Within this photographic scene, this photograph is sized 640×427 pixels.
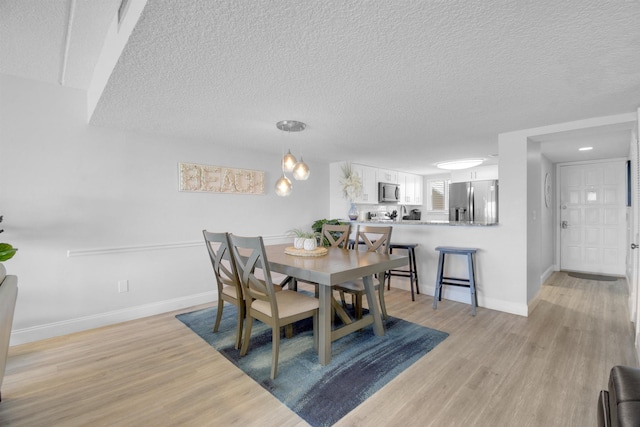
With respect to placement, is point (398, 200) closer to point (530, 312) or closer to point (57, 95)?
point (530, 312)

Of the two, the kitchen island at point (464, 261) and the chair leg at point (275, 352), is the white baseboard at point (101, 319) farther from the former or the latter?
the kitchen island at point (464, 261)

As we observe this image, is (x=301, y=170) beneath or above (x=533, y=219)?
above

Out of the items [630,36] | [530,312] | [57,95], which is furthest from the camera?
[530,312]

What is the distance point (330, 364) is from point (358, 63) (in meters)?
2.13

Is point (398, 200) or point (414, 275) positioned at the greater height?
point (398, 200)

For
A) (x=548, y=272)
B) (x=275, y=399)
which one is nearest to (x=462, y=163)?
(x=548, y=272)

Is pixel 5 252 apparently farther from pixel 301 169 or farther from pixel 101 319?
pixel 301 169

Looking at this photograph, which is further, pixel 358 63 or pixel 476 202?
pixel 476 202

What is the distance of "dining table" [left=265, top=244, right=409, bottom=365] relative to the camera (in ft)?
6.82

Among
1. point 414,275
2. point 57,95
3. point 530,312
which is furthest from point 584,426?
point 57,95

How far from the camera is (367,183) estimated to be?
18.7 ft

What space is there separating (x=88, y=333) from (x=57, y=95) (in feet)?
7.55

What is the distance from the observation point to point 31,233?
2637 millimetres

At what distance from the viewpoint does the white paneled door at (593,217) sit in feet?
16.3
